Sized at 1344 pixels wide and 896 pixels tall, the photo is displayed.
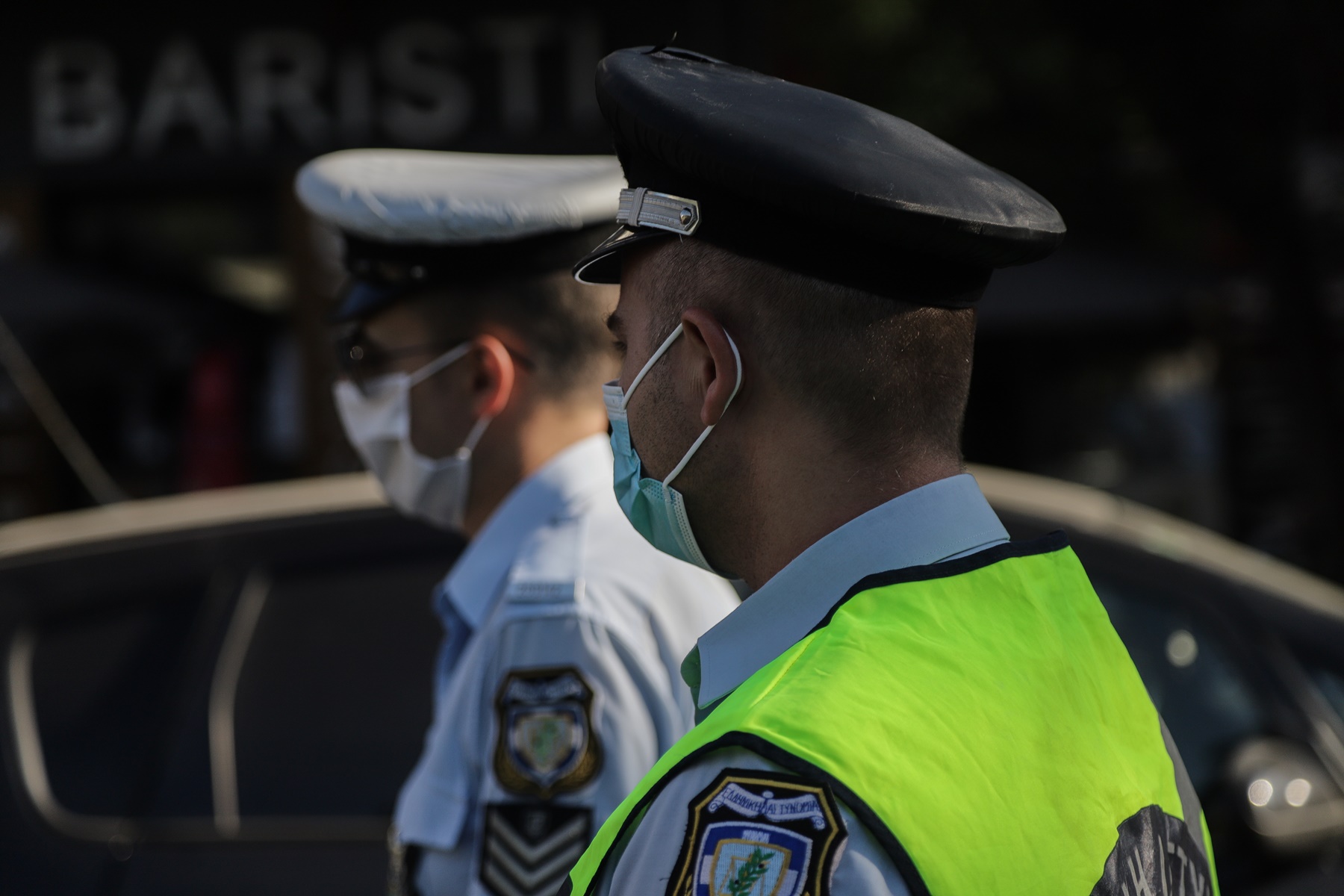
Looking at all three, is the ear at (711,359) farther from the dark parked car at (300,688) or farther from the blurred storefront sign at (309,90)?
the blurred storefront sign at (309,90)

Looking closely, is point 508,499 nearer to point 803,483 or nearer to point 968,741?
point 803,483

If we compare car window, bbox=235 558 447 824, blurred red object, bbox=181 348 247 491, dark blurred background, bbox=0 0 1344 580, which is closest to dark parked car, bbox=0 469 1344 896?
car window, bbox=235 558 447 824

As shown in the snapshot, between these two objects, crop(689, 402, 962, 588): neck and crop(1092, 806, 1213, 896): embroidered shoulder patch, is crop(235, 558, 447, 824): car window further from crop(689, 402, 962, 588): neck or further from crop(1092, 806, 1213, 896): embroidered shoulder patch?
crop(1092, 806, 1213, 896): embroidered shoulder patch

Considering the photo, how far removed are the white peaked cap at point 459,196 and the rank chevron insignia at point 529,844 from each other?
90cm

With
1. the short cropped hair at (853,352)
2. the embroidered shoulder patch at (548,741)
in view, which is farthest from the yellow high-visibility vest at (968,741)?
the embroidered shoulder patch at (548,741)

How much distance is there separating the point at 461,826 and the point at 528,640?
10.3 inches

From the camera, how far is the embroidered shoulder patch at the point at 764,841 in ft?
2.70

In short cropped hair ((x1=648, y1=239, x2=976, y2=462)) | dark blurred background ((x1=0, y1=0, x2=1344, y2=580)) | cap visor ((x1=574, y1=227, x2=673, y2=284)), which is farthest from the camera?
dark blurred background ((x1=0, y1=0, x2=1344, y2=580))

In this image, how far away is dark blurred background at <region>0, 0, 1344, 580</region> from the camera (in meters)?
6.62

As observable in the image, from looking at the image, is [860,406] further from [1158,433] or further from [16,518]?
[1158,433]

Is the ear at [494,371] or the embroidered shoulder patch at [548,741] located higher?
the ear at [494,371]

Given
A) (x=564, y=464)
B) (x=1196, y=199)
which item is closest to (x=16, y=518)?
(x=564, y=464)

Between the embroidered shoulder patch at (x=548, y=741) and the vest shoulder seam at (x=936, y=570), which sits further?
the embroidered shoulder patch at (x=548, y=741)

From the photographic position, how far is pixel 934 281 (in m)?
1.12
